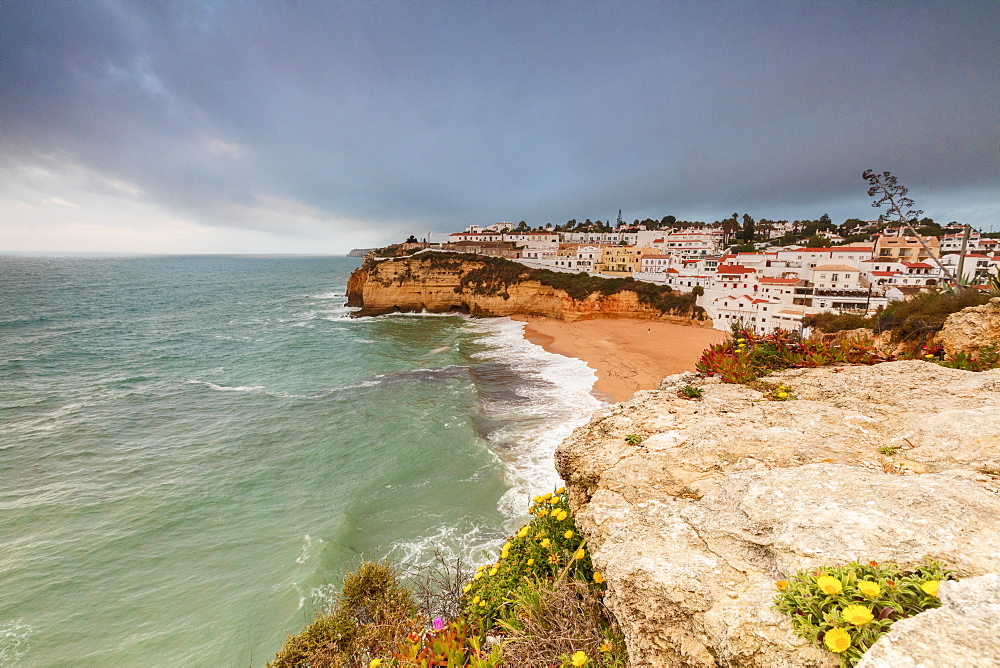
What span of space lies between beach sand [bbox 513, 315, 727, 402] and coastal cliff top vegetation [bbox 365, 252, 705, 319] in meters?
2.66

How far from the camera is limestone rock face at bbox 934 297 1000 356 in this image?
7.58m

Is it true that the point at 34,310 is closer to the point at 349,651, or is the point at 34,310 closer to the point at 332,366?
the point at 332,366

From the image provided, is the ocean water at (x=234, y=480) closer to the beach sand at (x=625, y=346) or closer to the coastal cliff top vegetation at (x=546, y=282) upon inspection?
the beach sand at (x=625, y=346)

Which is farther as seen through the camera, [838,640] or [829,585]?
[829,585]

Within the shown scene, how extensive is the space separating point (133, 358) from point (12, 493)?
2177cm

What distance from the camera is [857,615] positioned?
6.00 ft

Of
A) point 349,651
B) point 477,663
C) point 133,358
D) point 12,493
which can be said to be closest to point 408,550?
point 349,651

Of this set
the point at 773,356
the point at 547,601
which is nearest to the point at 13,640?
the point at 547,601

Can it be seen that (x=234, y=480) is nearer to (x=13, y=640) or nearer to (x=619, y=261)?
(x=13, y=640)

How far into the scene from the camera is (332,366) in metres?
28.6

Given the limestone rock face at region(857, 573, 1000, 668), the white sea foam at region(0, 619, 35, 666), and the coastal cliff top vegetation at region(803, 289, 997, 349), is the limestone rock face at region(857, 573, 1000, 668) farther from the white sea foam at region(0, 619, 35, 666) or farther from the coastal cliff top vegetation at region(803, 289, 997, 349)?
the white sea foam at region(0, 619, 35, 666)

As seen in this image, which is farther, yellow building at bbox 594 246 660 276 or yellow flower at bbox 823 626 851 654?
yellow building at bbox 594 246 660 276

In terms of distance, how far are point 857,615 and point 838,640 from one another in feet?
0.50

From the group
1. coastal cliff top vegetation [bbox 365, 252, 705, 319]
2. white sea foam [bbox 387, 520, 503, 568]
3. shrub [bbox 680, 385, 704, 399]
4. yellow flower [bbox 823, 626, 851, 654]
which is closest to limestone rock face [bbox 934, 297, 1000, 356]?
shrub [bbox 680, 385, 704, 399]
